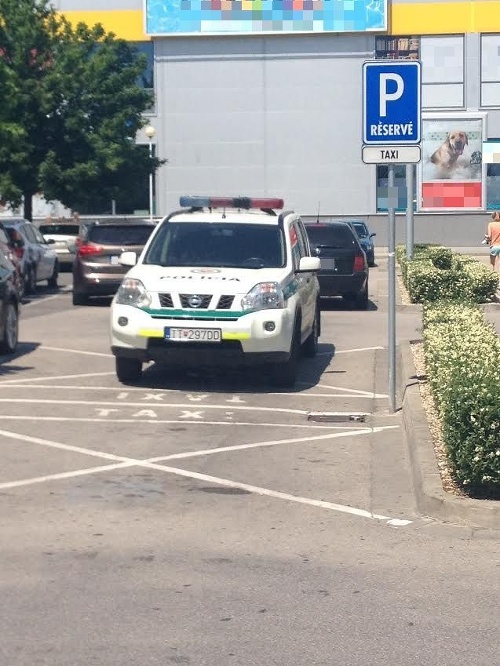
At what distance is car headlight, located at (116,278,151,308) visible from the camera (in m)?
13.1

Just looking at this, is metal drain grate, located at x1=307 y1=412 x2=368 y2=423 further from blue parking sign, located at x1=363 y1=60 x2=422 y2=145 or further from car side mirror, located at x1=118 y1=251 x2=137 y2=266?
car side mirror, located at x1=118 y1=251 x2=137 y2=266

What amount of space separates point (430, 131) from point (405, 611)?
4608 cm

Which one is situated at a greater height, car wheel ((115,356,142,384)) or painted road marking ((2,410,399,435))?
car wheel ((115,356,142,384))

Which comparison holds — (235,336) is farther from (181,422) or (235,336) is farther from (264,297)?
(181,422)

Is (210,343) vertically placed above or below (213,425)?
above

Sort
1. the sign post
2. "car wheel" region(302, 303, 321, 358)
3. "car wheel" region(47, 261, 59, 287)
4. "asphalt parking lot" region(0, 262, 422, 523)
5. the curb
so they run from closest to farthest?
the curb → "asphalt parking lot" region(0, 262, 422, 523) → the sign post → "car wheel" region(302, 303, 321, 358) → "car wheel" region(47, 261, 59, 287)

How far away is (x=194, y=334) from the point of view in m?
12.8

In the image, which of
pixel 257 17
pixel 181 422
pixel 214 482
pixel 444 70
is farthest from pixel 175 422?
pixel 444 70

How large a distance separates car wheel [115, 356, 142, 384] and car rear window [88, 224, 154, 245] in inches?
401

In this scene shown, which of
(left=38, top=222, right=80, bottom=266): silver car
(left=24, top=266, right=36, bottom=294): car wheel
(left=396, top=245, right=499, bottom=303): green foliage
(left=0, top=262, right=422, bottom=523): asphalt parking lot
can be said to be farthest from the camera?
(left=38, top=222, right=80, bottom=266): silver car

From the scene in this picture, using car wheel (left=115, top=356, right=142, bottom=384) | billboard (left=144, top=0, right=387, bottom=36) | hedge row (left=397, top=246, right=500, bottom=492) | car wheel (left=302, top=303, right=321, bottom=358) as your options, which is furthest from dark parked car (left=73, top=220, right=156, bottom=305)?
billboard (left=144, top=0, right=387, bottom=36)

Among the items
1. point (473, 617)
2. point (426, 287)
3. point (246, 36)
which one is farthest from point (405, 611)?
point (246, 36)

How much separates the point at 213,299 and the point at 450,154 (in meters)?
39.8

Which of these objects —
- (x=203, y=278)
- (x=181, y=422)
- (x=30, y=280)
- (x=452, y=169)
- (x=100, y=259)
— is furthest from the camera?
(x=452, y=169)
